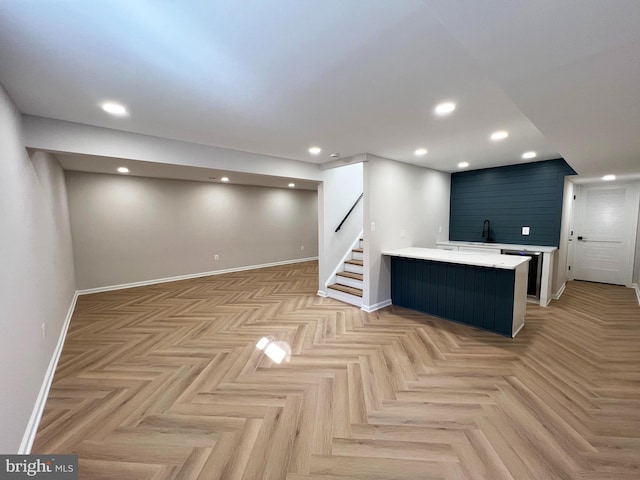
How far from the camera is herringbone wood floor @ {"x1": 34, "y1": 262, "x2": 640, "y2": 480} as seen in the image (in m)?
1.55

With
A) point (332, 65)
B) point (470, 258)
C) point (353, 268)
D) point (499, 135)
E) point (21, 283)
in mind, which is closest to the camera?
point (332, 65)

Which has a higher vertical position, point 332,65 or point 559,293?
point 332,65

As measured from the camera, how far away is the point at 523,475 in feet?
4.76

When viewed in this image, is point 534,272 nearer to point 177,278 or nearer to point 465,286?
point 465,286

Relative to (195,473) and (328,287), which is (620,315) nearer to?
(328,287)

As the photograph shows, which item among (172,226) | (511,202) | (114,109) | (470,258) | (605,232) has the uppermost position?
(114,109)

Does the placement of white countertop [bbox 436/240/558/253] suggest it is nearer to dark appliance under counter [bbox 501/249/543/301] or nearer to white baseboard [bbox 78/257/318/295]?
dark appliance under counter [bbox 501/249/543/301]

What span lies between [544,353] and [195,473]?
326cm

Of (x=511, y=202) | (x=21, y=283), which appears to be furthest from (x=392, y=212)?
(x=21, y=283)

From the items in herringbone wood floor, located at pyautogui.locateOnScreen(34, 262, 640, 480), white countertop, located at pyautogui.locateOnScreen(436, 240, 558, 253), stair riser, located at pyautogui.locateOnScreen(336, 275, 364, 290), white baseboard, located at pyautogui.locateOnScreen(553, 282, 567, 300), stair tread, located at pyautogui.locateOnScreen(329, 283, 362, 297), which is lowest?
herringbone wood floor, located at pyautogui.locateOnScreen(34, 262, 640, 480)

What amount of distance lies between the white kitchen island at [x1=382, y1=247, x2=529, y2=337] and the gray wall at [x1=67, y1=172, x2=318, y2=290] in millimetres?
4125

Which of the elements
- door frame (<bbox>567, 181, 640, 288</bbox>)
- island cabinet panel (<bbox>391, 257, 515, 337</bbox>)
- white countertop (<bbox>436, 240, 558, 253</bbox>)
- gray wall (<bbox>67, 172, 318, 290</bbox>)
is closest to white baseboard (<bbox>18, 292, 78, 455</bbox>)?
gray wall (<bbox>67, 172, 318, 290</bbox>)

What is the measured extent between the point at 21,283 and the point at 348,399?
2532mm

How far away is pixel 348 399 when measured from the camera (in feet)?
6.82
